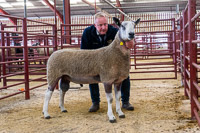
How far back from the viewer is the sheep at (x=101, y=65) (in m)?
2.94

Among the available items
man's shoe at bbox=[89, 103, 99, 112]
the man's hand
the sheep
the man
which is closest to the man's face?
the man

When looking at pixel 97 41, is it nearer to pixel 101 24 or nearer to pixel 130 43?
pixel 101 24

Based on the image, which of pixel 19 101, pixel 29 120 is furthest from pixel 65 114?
pixel 19 101

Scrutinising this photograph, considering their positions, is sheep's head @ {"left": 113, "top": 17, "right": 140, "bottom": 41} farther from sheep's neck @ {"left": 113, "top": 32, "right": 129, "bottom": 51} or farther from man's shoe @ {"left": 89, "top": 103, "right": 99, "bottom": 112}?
man's shoe @ {"left": 89, "top": 103, "right": 99, "bottom": 112}

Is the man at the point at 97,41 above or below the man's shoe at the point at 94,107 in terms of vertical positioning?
above

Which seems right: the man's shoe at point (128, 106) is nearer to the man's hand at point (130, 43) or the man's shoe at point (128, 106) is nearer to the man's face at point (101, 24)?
the man's hand at point (130, 43)

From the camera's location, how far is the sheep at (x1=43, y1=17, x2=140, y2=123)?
2938mm

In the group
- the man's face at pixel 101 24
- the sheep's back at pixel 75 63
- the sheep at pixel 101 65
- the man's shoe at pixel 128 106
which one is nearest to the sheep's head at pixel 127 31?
the sheep at pixel 101 65

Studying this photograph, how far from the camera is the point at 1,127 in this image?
110 inches

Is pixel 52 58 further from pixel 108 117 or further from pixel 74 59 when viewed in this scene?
pixel 108 117

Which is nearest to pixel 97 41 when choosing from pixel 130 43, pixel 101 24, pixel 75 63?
pixel 101 24

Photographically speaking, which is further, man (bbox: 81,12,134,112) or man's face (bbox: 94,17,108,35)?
man (bbox: 81,12,134,112)

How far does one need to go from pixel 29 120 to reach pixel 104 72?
1.12m

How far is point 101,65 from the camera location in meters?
2.99
